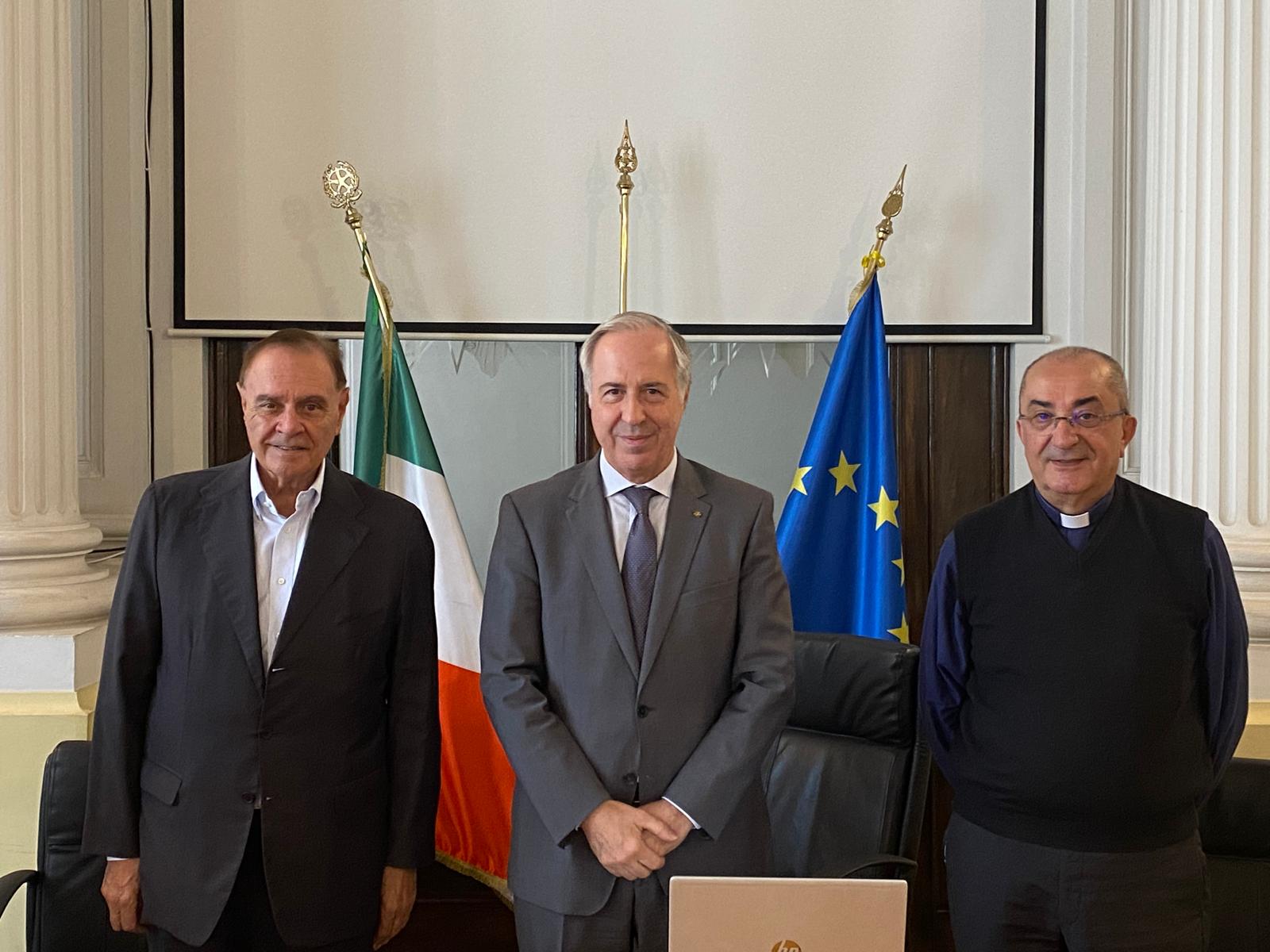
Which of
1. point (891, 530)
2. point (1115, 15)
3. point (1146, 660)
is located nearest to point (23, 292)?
point (891, 530)

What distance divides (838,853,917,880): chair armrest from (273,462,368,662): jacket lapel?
3.38 ft

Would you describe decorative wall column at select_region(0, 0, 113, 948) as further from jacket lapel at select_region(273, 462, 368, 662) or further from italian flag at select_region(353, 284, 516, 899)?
jacket lapel at select_region(273, 462, 368, 662)

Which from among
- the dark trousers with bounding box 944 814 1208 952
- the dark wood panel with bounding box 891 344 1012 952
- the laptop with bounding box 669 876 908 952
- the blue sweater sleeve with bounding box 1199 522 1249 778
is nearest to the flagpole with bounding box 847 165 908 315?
the dark wood panel with bounding box 891 344 1012 952

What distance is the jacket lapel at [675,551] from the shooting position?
6.07 ft

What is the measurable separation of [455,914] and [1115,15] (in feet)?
10.7

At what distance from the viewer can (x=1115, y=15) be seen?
138 inches

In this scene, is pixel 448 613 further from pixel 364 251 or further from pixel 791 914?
pixel 791 914

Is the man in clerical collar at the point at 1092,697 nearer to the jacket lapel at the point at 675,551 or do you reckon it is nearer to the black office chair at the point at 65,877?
the jacket lapel at the point at 675,551

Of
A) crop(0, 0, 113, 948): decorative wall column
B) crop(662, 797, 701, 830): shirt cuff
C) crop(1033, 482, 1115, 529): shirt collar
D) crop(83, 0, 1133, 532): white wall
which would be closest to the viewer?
crop(662, 797, 701, 830): shirt cuff

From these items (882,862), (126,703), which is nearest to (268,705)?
(126,703)

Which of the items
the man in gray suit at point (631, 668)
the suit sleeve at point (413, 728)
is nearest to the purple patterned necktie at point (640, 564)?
the man in gray suit at point (631, 668)

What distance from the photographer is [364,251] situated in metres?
3.27

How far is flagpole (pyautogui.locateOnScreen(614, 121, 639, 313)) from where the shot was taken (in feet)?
11.0

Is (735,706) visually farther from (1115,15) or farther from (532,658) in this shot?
(1115,15)
